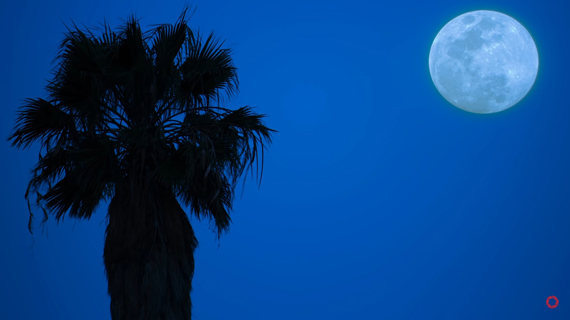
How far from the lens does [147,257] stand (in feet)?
34.7

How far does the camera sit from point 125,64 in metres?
11.0

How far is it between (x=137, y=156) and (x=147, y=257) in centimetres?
162

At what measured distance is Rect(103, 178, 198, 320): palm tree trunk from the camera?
10383 mm

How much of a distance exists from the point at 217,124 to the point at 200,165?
1.15m

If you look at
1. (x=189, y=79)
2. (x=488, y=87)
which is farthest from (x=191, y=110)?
(x=488, y=87)

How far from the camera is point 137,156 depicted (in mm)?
10984

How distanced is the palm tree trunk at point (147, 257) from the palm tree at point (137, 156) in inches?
0.6

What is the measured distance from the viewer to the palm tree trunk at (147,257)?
1038cm

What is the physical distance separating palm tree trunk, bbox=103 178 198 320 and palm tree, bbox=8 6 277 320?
2cm

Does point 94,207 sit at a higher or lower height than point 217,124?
lower

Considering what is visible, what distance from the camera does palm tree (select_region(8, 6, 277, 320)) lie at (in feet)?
34.4

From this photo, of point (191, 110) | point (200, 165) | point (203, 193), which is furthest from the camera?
point (191, 110)

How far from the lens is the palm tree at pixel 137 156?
10.5 m

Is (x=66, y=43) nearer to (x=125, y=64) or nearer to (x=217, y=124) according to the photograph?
(x=125, y=64)
